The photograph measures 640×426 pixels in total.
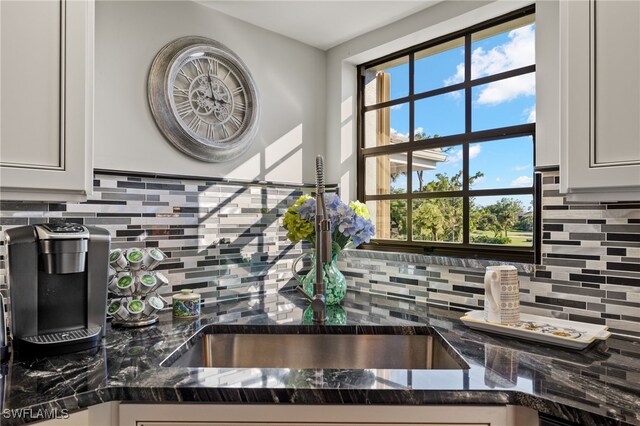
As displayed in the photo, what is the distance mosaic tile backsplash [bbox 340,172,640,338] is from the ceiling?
3.54 ft

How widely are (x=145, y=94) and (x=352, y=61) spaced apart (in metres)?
1.18

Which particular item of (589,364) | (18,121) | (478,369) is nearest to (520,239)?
(589,364)

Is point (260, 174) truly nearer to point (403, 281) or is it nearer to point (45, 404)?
point (403, 281)

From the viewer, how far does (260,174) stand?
215cm

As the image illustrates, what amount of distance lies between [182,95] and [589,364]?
182cm

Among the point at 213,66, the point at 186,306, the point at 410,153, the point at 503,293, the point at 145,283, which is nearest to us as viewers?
the point at 503,293

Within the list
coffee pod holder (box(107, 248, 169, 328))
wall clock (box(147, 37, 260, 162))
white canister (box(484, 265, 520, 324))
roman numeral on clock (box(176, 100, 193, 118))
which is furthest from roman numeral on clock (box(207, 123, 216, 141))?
white canister (box(484, 265, 520, 324))

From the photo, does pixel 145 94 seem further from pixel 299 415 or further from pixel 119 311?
pixel 299 415

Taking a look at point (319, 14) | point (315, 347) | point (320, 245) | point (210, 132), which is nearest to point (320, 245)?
point (320, 245)

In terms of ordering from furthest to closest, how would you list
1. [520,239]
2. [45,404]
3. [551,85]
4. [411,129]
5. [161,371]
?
[411,129] < [520,239] < [551,85] < [161,371] < [45,404]

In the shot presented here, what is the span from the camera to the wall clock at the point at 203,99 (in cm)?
181

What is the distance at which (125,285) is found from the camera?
1508 mm

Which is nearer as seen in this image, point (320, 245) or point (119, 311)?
point (119, 311)

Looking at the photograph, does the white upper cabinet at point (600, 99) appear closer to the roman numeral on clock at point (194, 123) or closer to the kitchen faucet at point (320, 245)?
the kitchen faucet at point (320, 245)
